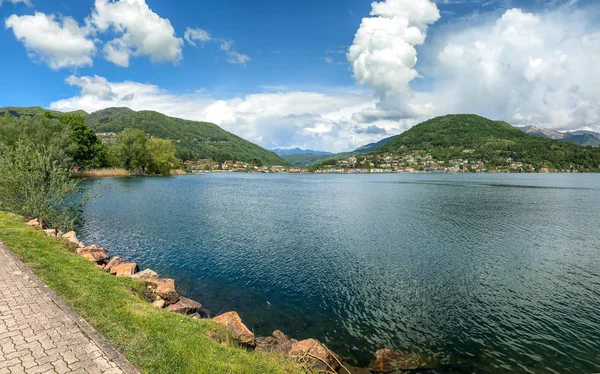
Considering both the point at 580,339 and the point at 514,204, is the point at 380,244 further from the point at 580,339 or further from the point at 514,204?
the point at 514,204

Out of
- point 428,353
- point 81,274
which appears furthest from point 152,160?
point 428,353

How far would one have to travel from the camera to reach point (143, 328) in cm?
1009

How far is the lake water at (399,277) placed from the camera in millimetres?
14930

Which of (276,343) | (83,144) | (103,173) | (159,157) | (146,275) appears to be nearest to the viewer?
(276,343)

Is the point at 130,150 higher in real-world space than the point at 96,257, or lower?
higher

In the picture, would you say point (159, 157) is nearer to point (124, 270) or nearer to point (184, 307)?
point (124, 270)

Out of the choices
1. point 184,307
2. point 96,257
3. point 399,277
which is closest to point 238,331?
point 184,307

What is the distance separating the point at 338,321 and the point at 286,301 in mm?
3684

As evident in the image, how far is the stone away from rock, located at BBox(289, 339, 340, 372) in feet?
20.3

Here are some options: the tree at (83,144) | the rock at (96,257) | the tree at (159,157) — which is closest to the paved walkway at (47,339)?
the rock at (96,257)

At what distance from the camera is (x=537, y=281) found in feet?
73.3

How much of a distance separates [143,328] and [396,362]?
401 inches

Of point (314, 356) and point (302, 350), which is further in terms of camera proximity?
point (302, 350)

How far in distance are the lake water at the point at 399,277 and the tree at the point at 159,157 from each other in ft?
320
